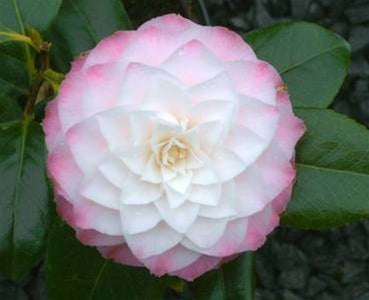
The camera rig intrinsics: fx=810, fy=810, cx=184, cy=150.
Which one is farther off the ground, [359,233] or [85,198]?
[85,198]

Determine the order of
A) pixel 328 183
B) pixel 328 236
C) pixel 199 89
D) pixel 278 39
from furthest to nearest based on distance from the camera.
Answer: pixel 328 236 → pixel 278 39 → pixel 328 183 → pixel 199 89

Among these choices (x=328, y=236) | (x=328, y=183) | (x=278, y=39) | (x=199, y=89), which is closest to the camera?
(x=199, y=89)

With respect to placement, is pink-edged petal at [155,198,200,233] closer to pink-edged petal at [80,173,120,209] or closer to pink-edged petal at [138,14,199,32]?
pink-edged petal at [80,173,120,209]

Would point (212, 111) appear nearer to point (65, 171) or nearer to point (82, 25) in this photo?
point (65, 171)

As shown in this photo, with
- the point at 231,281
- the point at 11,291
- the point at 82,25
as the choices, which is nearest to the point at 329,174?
the point at 231,281

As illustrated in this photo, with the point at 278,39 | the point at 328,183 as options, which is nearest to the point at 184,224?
the point at 328,183

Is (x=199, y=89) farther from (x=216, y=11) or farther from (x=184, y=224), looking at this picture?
(x=216, y=11)

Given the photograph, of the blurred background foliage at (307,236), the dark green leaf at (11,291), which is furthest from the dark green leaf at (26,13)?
the dark green leaf at (11,291)
